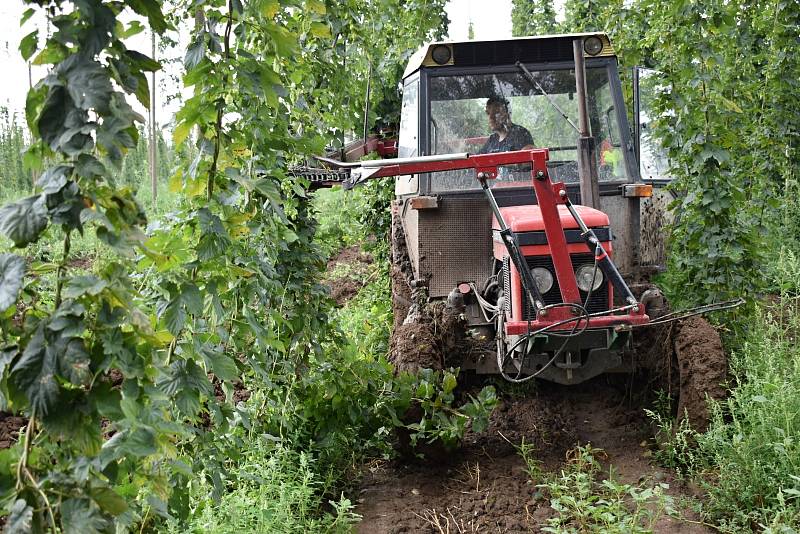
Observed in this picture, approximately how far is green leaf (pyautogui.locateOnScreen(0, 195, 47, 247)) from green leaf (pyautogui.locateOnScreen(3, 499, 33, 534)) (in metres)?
0.56

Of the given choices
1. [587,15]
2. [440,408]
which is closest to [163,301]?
[440,408]

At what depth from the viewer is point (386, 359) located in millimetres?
5836

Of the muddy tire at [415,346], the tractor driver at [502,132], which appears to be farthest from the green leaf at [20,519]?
the tractor driver at [502,132]

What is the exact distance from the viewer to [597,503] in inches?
167

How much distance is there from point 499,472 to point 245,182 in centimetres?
300

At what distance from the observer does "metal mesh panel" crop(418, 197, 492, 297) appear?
19.2 ft

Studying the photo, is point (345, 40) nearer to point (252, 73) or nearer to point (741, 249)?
point (741, 249)

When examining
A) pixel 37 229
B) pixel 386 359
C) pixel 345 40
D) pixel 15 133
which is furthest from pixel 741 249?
pixel 15 133

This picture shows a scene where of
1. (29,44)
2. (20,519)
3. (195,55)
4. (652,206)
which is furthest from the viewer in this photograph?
(652,206)

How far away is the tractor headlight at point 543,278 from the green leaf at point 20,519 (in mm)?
3772

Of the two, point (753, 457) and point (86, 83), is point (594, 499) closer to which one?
point (753, 457)

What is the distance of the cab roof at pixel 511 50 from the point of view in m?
5.87

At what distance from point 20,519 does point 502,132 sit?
469 centimetres

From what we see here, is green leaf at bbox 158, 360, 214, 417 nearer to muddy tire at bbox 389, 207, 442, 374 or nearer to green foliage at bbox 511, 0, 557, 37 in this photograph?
muddy tire at bbox 389, 207, 442, 374
